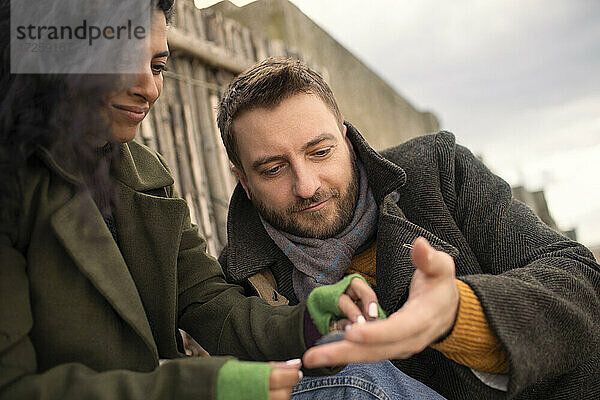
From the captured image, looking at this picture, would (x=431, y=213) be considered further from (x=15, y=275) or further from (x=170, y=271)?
(x=15, y=275)

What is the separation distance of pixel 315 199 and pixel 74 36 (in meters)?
0.93

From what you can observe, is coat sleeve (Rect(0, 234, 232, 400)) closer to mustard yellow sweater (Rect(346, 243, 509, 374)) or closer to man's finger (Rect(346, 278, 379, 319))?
man's finger (Rect(346, 278, 379, 319))

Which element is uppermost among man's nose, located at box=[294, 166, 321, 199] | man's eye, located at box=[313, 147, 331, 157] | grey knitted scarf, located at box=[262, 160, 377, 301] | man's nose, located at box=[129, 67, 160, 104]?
man's nose, located at box=[129, 67, 160, 104]

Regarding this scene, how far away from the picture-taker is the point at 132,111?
→ 1566 mm

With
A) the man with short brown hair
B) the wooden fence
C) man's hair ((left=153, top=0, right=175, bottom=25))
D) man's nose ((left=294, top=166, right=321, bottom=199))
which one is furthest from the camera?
the wooden fence

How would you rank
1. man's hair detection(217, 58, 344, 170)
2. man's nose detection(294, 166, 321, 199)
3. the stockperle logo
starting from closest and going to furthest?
the stockperle logo → man's nose detection(294, 166, 321, 199) → man's hair detection(217, 58, 344, 170)

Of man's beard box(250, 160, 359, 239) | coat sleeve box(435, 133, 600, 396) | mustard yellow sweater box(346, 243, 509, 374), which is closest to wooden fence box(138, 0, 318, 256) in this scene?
man's beard box(250, 160, 359, 239)

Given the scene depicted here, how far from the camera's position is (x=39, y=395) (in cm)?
109

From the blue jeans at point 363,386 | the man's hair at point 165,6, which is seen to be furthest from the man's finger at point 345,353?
the man's hair at point 165,6

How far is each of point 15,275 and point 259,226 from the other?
1060mm

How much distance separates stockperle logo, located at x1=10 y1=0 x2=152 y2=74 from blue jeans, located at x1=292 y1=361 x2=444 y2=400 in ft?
3.24

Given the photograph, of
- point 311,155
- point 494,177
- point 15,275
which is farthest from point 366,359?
point 494,177

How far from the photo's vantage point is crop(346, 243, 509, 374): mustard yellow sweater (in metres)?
1.31

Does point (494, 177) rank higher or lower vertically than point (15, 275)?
higher
